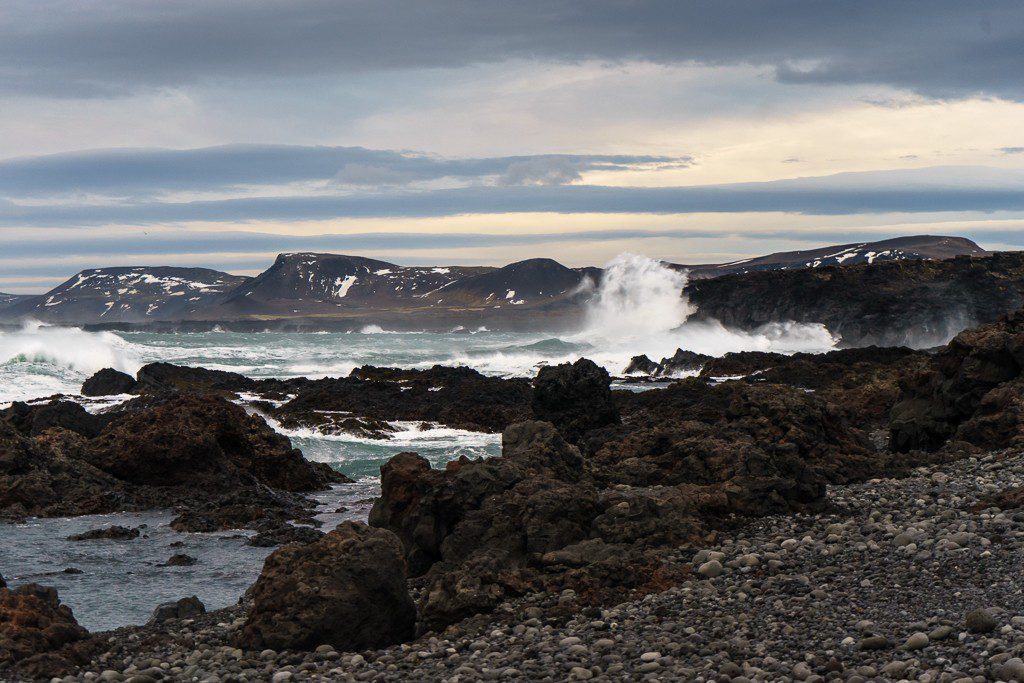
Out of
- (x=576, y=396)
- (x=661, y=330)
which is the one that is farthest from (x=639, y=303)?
(x=576, y=396)

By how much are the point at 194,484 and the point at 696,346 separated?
58.0 meters

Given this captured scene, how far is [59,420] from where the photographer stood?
67.2ft

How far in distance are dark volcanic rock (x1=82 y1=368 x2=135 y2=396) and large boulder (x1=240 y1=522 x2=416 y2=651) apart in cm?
2650

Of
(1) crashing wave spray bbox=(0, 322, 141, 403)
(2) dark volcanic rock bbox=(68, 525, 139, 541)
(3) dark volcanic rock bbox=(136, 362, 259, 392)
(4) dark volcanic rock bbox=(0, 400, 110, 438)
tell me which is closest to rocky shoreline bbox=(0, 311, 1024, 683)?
(2) dark volcanic rock bbox=(68, 525, 139, 541)

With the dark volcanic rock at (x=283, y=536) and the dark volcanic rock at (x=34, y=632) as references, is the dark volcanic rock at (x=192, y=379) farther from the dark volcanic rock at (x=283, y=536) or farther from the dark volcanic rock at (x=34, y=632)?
the dark volcanic rock at (x=34, y=632)

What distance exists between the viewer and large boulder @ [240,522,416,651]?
315 inches

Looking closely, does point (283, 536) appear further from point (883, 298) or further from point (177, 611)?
point (883, 298)

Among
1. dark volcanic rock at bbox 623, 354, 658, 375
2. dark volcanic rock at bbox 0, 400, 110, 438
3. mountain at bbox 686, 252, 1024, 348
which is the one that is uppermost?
mountain at bbox 686, 252, 1024, 348

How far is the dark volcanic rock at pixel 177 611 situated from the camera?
9.31 metres

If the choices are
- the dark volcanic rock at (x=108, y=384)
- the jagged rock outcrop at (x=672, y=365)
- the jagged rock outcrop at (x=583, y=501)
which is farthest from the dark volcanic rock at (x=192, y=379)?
the jagged rock outcrop at (x=583, y=501)

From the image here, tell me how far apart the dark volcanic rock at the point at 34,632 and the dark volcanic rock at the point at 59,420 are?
12324 millimetres

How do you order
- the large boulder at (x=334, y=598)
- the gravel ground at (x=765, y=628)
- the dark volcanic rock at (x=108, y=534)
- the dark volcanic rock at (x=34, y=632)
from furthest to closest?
the dark volcanic rock at (x=108, y=534) < the large boulder at (x=334, y=598) < the dark volcanic rock at (x=34, y=632) < the gravel ground at (x=765, y=628)

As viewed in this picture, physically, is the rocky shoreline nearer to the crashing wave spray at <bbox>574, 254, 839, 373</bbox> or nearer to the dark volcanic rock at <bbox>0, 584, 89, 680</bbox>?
the dark volcanic rock at <bbox>0, 584, 89, 680</bbox>

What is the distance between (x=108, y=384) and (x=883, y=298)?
5393 cm
